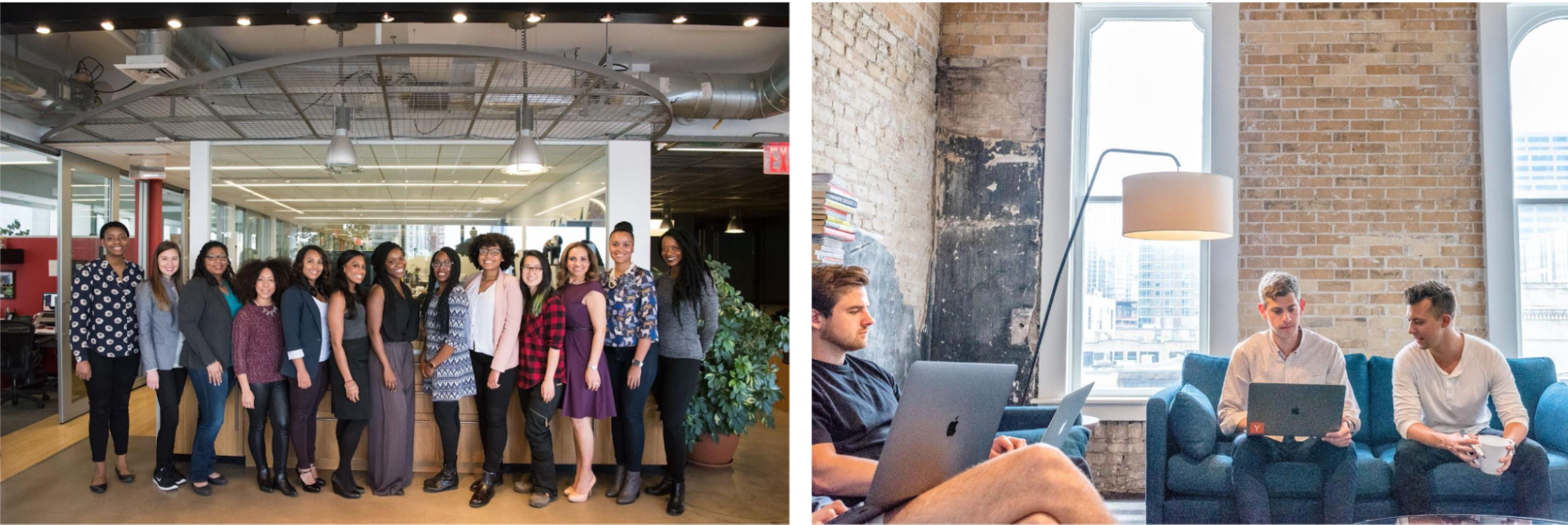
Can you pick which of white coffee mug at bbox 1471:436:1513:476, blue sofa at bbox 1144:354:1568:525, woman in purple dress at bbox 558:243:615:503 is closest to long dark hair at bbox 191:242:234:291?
woman in purple dress at bbox 558:243:615:503

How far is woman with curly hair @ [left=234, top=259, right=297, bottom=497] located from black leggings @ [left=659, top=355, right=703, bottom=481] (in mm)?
1830

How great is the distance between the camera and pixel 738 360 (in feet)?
14.1

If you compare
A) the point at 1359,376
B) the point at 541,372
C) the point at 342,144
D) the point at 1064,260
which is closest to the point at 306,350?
the point at 541,372

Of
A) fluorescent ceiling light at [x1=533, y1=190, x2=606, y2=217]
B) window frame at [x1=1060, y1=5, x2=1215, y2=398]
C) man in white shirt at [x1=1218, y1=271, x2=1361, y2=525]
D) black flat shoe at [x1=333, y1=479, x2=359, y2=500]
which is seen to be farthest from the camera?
fluorescent ceiling light at [x1=533, y1=190, x2=606, y2=217]

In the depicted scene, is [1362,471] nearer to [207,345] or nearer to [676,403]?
[676,403]

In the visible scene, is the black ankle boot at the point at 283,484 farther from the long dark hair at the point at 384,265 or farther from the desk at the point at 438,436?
the long dark hair at the point at 384,265

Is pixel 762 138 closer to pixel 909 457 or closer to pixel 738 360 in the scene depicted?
pixel 738 360

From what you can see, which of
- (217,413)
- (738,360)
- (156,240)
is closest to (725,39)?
(738,360)

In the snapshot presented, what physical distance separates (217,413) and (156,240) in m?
3.47

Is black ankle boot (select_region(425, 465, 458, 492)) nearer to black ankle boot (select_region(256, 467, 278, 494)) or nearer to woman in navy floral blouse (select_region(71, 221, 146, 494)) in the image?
black ankle boot (select_region(256, 467, 278, 494))

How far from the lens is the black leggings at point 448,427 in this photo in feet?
13.3

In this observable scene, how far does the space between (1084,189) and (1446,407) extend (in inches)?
56.2

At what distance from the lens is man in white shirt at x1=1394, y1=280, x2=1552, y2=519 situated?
8.98 ft

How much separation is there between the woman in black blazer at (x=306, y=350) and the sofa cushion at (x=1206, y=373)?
384 centimetres
